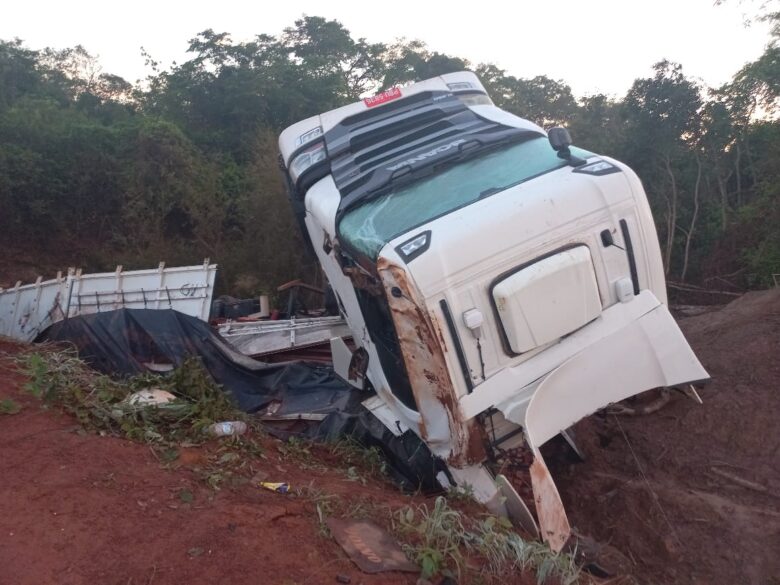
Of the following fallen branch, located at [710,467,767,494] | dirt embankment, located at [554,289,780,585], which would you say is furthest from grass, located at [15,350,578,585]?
fallen branch, located at [710,467,767,494]

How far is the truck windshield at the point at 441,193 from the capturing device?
3946 millimetres

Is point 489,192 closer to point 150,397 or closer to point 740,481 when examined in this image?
point 740,481

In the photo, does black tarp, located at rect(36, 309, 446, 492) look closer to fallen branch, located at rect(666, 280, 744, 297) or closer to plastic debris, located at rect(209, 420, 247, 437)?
plastic debris, located at rect(209, 420, 247, 437)

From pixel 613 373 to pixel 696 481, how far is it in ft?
2.88

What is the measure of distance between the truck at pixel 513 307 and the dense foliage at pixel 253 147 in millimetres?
6815

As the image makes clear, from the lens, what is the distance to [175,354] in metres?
6.99

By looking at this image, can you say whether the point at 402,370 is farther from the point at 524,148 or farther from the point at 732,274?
the point at 732,274

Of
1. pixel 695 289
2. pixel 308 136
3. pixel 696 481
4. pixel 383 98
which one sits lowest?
pixel 695 289

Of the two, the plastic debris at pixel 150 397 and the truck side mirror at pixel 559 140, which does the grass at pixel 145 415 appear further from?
the truck side mirror at pixel 559 140

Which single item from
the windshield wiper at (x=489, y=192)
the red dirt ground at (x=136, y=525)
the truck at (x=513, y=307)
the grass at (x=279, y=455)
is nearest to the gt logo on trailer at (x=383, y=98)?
the truck at (x=513, y=307)

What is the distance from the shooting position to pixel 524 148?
456cm

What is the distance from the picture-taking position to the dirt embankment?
11.3 ft

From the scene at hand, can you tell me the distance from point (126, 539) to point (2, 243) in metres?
16.7

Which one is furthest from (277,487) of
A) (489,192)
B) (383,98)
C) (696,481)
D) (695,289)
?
(695,289)
